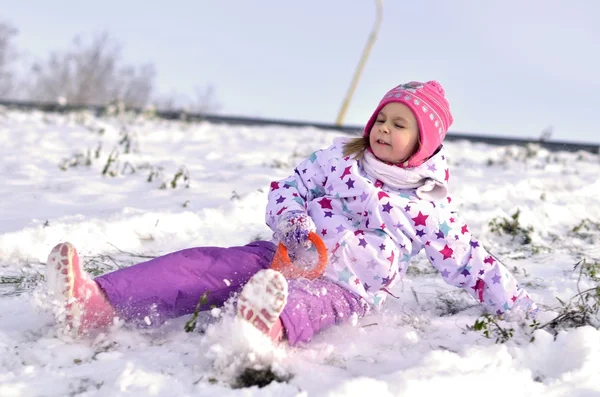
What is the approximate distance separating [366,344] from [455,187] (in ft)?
11.0

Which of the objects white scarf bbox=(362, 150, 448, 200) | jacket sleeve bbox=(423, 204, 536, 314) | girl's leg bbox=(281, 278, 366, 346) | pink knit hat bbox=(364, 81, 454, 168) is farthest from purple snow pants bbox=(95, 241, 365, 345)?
pink knit hat bbox=(364, 81, 454, 168)

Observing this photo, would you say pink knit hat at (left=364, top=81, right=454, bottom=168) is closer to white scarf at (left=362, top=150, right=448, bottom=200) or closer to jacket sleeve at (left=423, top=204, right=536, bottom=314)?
white scarf at (left=362, top=150, right=448, bottom=200)

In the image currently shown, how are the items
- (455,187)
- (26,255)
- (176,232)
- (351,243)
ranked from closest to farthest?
(351,243), (26,255), (176,232), (455,187)

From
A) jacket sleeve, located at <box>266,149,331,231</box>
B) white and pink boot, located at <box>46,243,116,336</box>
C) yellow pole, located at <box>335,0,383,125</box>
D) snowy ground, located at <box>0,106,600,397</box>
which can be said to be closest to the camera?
snowy ground, located at <box>0,106,600,397</box>

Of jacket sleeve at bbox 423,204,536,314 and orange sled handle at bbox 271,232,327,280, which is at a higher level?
jacket sleeve at bbox 423,204,536,314

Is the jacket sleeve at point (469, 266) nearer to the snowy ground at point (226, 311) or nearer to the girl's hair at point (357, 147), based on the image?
the snowy ground at point (226, 311)

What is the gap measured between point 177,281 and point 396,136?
3.47 ft

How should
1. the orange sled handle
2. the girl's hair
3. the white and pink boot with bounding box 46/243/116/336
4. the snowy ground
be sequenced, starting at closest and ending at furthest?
1. the snowy ground
2. the white and pink boot with bounding box 46/243/116/336
3. the orange sled handle
4. the girl's hair

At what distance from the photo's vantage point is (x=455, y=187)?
17.4 ft

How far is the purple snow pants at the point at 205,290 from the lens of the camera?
218 cm

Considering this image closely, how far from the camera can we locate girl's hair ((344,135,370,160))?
2.72 metres

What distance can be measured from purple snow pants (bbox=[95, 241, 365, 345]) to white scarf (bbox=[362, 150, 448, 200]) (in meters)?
0.51

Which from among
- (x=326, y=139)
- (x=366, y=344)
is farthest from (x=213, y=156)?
(x=366, y=344)

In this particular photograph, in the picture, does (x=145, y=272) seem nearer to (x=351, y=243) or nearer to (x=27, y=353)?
(x=27, y=353)
